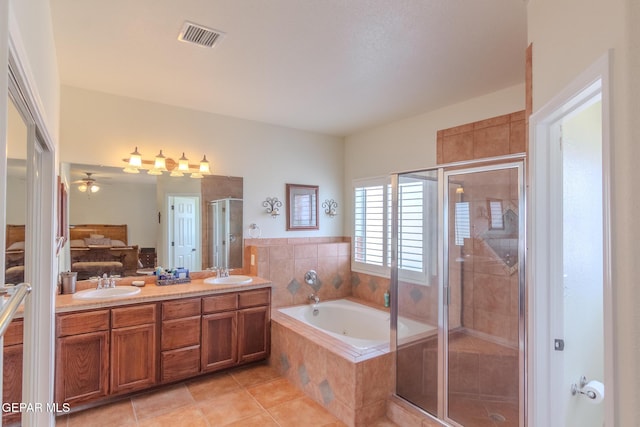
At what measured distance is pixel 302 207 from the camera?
441 cm

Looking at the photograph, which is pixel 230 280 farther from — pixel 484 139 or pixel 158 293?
pixel 484 139

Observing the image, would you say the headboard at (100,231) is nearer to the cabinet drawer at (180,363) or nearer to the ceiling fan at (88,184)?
the ceiling fan at (88,184)

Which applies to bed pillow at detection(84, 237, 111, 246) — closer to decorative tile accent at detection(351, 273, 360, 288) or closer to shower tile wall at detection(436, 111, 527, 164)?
decorative tile accent at detection(351, 273, 360, 288)

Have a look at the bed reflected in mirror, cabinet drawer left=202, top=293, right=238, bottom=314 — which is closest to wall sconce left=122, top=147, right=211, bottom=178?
cabinet drawer left=202, top=293, right=238, bottom=314

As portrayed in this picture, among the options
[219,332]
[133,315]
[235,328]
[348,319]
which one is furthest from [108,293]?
[348,319]

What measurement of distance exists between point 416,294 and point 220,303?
183 centimetres

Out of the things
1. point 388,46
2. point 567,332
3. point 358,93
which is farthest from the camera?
point 358,93

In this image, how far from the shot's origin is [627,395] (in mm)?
906

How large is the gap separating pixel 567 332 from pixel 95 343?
3.14 meters

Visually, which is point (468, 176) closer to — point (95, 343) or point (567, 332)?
point (567, 332)

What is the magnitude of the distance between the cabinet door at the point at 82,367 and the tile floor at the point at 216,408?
187mm

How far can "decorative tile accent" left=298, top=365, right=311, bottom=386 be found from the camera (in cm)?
294

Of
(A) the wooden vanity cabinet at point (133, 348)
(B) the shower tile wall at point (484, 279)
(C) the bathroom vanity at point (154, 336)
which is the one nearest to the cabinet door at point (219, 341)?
(C) the bathroom vanity at point (154, 336)

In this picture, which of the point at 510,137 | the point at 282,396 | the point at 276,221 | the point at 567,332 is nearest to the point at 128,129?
the point at 276,221
